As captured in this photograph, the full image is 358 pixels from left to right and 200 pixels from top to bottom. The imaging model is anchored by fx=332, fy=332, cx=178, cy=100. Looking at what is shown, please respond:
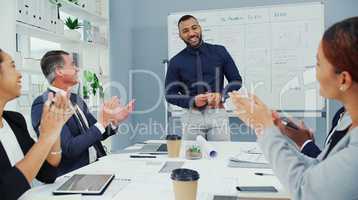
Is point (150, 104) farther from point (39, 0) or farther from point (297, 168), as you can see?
point (297, 168)

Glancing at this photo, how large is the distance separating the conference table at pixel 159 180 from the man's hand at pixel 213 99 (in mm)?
604

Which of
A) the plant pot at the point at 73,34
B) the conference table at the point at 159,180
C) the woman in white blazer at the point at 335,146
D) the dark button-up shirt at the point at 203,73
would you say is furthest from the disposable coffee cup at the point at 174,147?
the plant pot at the point at 73,34

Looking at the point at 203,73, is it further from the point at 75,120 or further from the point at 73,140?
the point at 73,140

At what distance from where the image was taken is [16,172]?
100cm

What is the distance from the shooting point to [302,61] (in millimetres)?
3348

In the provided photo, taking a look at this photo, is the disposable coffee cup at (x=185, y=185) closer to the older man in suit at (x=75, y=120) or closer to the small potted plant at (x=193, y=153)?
the small potted plant at (x=193, y=153)

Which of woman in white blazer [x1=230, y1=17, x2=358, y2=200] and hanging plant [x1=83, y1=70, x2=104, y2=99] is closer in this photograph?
woman in white blazer [x1=230, y1=17, x2=358, y2=200]

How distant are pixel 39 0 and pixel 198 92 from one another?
150cm

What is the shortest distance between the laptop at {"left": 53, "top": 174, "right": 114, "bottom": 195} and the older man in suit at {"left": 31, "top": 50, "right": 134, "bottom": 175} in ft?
1.50

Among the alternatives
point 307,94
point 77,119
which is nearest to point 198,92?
point 77,119

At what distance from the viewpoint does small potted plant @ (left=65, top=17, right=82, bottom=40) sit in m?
3.21

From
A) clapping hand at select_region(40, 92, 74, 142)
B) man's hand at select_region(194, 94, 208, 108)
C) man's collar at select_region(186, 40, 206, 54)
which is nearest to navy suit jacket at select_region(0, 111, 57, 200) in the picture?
clapping hand at select_region(40, 92, 74, 142)

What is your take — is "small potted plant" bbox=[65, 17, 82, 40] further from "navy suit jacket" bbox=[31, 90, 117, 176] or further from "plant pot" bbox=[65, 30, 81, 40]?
"navy suit jacket" bbox=[31, 90, 117, 176]

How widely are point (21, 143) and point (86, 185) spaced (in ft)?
1.22
